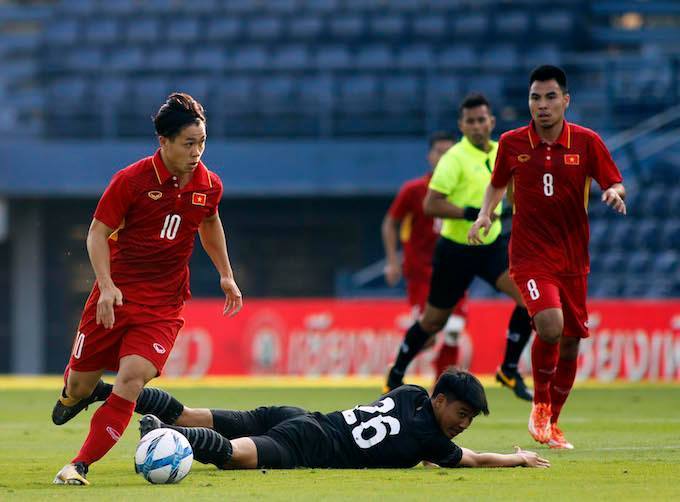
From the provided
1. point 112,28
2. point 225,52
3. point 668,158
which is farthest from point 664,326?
point 112,28

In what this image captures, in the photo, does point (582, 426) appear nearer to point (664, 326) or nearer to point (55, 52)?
point (664, 326)

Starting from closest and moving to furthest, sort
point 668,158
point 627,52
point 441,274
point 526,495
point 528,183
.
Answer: point 526,495 → point 528,183 → point 441,274 → point 668,158 → point 627,52

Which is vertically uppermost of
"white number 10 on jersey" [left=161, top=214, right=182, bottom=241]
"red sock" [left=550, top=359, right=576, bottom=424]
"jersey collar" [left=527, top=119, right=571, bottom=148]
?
"jersey collar" [left=527, top=119, right=571, bottom=148]

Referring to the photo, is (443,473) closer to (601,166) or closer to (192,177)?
(192,177)

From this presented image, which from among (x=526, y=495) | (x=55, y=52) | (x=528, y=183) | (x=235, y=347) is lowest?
(x=235, y=347)

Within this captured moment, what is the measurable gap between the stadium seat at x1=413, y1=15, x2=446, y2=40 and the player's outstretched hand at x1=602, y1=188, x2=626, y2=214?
16.5m

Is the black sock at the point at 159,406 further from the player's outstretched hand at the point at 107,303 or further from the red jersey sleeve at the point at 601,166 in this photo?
the red jersey sleeve at the point at 601,166

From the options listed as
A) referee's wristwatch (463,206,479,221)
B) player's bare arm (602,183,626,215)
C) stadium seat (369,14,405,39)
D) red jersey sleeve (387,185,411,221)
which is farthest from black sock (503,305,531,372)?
stadium seat (369,14,405,39)

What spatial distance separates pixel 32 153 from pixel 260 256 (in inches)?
176

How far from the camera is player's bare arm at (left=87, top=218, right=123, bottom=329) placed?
678 cm

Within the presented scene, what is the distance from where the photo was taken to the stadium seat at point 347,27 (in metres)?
24.6

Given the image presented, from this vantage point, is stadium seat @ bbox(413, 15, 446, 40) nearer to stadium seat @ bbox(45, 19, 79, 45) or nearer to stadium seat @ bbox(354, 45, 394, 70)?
stadium seat @ bbox(354, 45, 394, 70)

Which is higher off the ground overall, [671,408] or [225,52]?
[225,52]

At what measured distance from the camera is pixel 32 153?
74.6 feet
